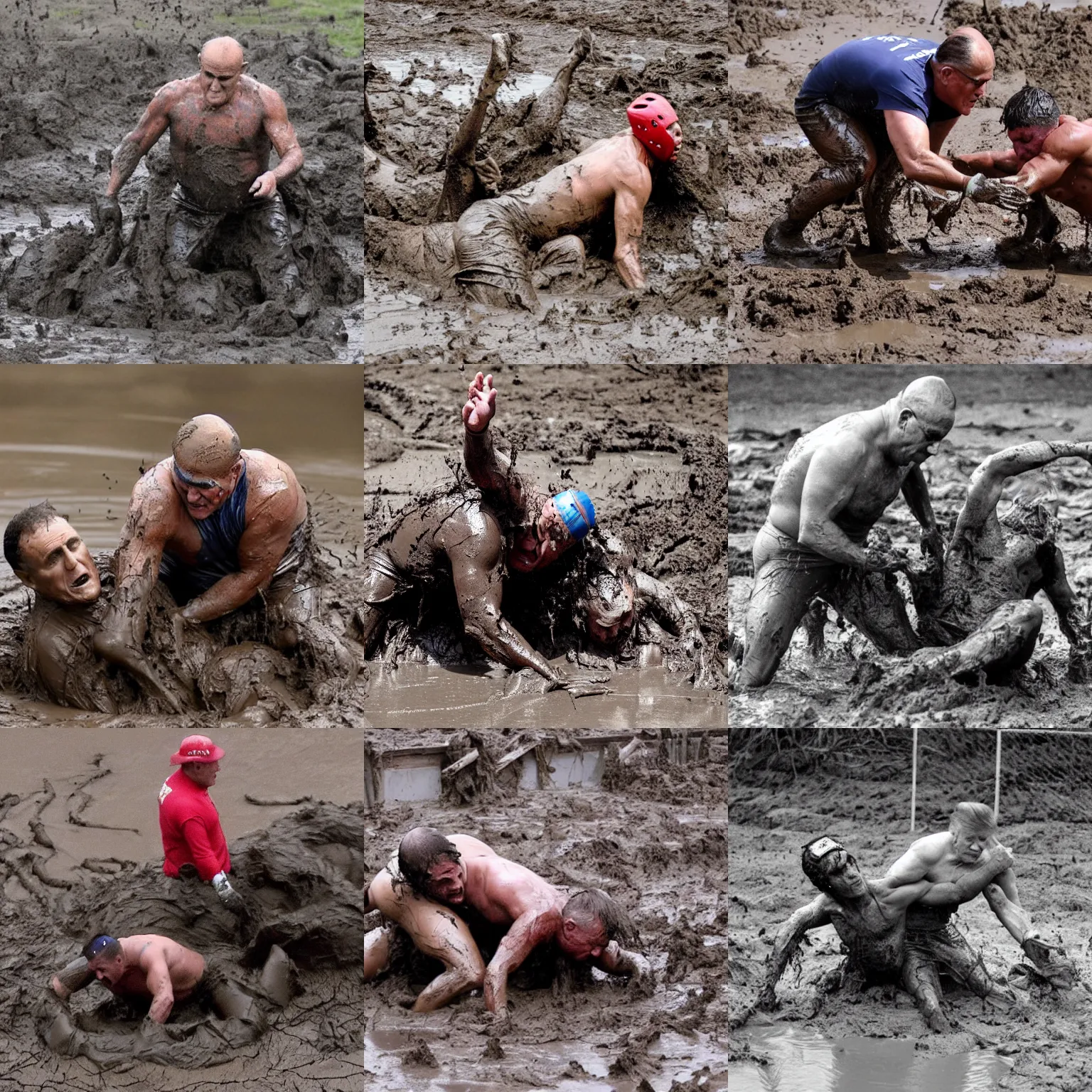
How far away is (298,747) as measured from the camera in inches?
328

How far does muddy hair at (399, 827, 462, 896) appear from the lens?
24.6ft

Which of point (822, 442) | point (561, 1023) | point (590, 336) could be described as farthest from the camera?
point (590, 336)

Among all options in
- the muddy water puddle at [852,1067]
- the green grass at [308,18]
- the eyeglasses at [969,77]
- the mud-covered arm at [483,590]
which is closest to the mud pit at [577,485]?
the mud-covered arm at [483,590]

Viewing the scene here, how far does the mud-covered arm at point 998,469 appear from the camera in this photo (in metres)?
8.40

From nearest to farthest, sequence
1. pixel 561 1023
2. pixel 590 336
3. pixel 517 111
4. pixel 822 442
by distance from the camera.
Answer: pixel 561 1023 < pixel 822 442 < pixel 590 336 < pixel 517 111

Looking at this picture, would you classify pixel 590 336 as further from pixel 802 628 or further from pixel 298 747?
pixel 298 747

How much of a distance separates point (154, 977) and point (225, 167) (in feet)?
12.7

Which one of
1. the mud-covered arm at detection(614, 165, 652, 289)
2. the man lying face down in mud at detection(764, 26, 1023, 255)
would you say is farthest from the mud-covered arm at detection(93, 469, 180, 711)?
the man lying face down in mud at detection(764, 26, 1023, 255)

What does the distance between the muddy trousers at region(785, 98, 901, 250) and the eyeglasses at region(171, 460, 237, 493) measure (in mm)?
3342

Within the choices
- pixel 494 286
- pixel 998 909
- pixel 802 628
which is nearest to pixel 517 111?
pixel 494 286

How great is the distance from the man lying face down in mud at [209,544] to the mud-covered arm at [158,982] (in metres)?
1.16

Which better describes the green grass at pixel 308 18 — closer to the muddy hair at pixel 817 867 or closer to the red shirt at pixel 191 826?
the red shirt at pixel 191 826

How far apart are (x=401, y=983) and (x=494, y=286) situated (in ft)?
10.8

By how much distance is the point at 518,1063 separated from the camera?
7113mm
